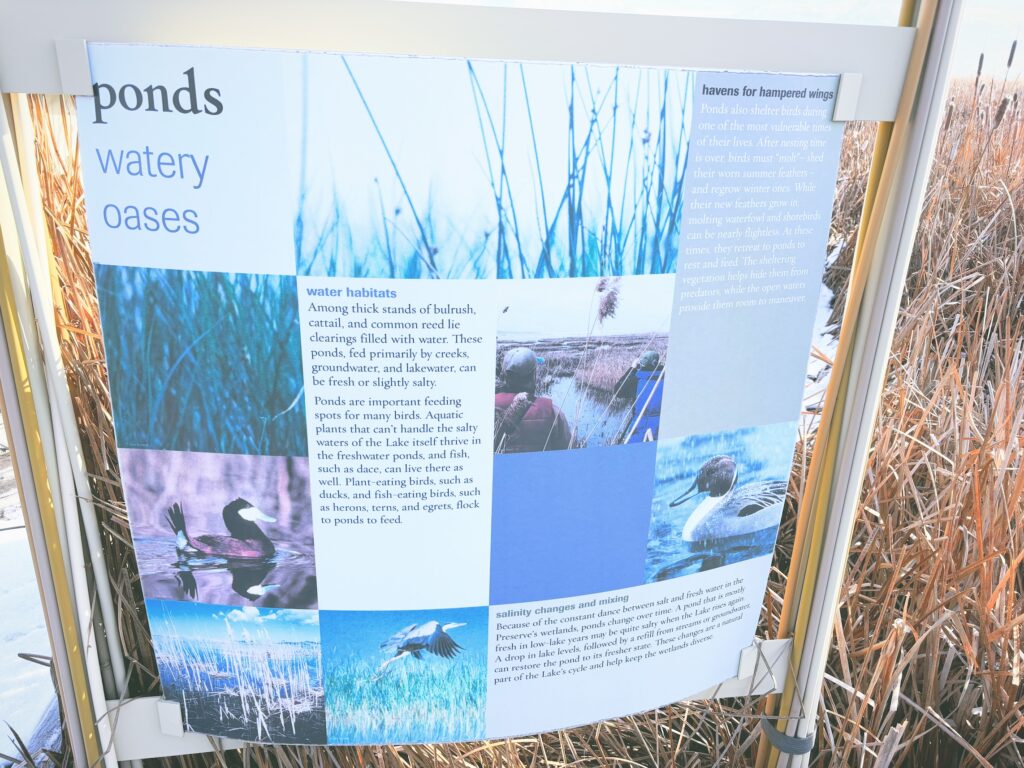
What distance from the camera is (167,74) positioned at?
2.93 feet

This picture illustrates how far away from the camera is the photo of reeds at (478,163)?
0.92 metres

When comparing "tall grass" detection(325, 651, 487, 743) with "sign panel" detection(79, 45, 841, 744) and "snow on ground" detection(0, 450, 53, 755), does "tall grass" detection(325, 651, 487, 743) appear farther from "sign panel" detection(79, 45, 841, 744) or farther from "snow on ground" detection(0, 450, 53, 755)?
"snow on ground" detection(0, 450, 53, 755)

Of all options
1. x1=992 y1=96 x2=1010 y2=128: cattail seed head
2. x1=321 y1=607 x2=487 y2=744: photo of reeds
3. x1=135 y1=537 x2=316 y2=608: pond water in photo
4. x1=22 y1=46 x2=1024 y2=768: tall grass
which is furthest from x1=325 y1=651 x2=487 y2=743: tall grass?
x1=992 y1=96 x2=1010 y2=128: cattail seed head

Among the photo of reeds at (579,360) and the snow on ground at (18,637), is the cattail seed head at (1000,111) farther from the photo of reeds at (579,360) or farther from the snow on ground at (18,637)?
the snow on ground at (18,637)

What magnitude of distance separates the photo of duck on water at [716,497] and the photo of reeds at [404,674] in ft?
1.05

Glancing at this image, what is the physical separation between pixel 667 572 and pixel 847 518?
367mm

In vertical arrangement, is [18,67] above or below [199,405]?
above

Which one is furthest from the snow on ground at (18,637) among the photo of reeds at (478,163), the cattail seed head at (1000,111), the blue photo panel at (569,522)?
the cattail seed head at (1000,111)

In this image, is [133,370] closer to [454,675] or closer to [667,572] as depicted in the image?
[454,675]

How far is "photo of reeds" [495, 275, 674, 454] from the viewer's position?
102cm

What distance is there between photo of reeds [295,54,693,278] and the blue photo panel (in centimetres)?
29

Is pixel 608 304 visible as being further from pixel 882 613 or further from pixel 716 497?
pixel 882 613

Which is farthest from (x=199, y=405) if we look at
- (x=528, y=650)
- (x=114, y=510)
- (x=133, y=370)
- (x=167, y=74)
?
(x=528, y=650)

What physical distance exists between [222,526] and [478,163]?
61cm
